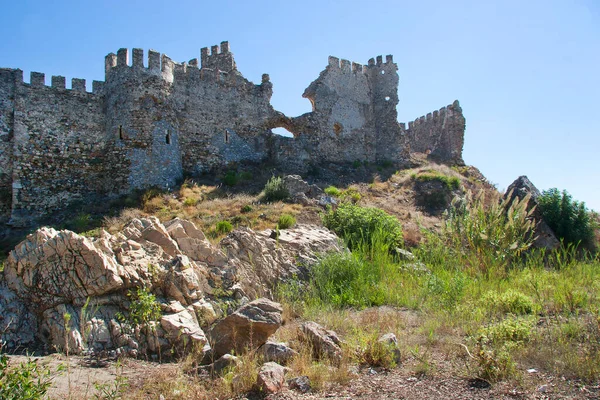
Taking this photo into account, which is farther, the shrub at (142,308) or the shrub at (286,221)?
the shrub at (286,221)

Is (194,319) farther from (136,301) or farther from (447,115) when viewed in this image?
(447,115)

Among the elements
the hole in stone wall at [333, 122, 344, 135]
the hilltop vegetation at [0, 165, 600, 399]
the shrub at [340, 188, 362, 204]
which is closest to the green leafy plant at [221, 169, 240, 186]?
the hilltop vegetation at [0, 165, 600, 399]

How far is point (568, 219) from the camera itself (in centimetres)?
1620

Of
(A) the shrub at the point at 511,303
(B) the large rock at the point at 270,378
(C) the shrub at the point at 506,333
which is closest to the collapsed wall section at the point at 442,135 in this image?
(A) the shrub at the point at 511,303

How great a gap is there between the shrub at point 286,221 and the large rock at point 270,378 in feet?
26.9

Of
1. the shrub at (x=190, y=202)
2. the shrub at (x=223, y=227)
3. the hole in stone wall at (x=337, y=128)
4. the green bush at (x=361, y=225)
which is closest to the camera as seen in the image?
the green bush at (x=361, y=225)

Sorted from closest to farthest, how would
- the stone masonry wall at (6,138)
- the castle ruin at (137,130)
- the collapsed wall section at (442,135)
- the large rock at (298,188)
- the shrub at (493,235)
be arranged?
the shrub at (493,235) → the stone masonry wall at (6,138) → the large rock at (298,188) → the castle ruin at (137,130) → the collapsed wall section at (442,135)

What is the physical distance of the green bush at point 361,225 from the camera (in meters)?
13.2

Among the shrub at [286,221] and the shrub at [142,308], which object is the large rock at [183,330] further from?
the shrub at [286,221]

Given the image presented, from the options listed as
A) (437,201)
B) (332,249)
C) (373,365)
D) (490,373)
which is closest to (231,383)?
(373,365)

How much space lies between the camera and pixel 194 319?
7.31 meters

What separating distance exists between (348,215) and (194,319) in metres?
7.55

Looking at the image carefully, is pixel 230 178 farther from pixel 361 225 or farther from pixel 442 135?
pixel 442 135

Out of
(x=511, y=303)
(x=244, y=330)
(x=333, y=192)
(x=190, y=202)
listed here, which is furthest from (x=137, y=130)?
(x=511, y=303)
